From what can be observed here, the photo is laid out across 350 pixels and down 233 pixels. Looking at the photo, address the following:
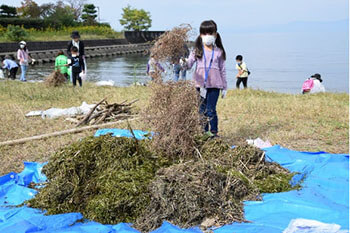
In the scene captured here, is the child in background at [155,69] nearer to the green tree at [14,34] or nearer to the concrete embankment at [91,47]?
the concrete embankment at [91,47]

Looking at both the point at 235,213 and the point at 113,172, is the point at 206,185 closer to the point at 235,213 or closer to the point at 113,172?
the point at 235,213

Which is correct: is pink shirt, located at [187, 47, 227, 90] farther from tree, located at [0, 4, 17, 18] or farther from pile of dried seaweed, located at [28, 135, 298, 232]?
tree, located at [0, 4, 17, 18]

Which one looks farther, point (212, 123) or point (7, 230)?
point (212, 123)

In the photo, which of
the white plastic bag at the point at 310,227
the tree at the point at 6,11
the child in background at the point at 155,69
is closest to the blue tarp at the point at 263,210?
the white plastic bag at the point at 310,227

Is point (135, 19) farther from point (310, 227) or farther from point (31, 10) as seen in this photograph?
point (310, 227)

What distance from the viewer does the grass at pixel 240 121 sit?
528 cm

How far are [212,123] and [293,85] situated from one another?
1457cm

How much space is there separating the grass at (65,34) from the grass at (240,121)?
24624mm

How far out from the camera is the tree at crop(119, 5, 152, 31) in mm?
58031

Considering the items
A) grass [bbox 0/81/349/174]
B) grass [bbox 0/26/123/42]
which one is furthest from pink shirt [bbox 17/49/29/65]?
grass [bbox 0/26/123/42]

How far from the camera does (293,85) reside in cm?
1841

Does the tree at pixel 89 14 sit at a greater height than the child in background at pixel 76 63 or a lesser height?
greater

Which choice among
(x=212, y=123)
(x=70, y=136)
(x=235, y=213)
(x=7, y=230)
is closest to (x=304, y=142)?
(x=212, y=123)

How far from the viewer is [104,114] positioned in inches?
258
